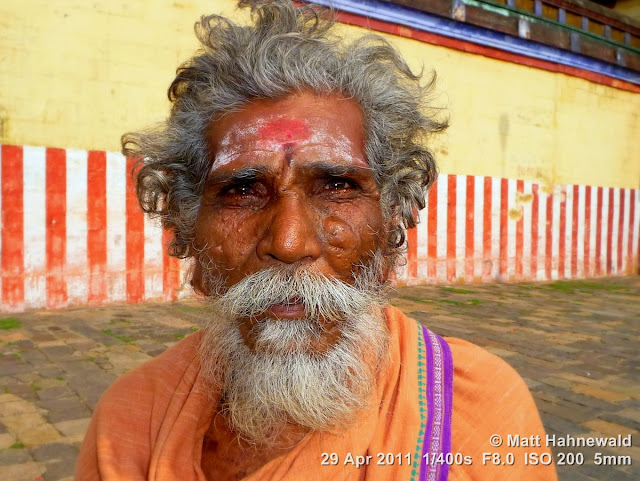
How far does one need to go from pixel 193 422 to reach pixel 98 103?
5.66 m

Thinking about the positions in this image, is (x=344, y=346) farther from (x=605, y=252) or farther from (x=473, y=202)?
(x=605, y=252)

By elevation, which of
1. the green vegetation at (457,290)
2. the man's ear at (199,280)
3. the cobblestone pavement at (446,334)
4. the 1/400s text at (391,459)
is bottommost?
the cobblestone pavement at (446,334)

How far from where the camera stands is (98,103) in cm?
651

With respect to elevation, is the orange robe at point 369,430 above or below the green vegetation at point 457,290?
above

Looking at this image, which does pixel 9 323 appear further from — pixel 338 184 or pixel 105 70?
pixel 338 184

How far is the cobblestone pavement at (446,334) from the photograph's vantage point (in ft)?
9.83

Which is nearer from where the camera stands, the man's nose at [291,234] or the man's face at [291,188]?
the man's nose at [291,234]

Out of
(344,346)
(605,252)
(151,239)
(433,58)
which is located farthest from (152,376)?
(605,252)

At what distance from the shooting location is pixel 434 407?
1553mm

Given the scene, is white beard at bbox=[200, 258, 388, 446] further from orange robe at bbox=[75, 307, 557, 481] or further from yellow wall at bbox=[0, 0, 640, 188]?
yellow wall at bbox=[0, 0, 640, 188]

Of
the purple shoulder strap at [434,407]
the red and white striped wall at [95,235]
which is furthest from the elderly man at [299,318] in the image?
the red and white striped wall at [95,235]

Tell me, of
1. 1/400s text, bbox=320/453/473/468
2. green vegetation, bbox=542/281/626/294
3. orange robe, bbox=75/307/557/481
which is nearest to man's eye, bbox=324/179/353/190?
orange robe, bbox=75/307/557/481

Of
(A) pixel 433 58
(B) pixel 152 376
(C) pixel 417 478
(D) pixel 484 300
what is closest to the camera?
(C) pixel 417 478

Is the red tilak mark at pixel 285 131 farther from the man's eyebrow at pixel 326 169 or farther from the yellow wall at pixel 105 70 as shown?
the yellow wall at pixel 105 70
